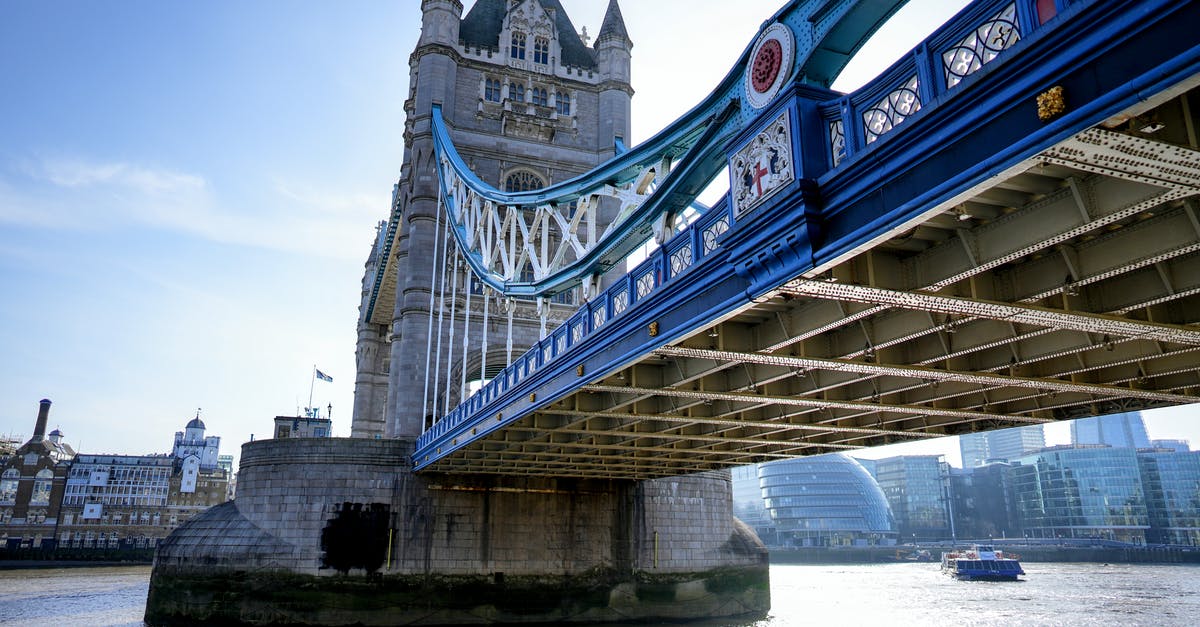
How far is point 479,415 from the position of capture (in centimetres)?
2116

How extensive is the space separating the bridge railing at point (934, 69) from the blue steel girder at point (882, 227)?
0.10 ft

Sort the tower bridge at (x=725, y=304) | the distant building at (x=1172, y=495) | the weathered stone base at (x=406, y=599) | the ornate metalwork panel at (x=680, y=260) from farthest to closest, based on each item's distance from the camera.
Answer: the distant building at (x=1172, y=495), the weathered stone base at (x=406, y=599), the ornate metalwork panel at (x=680, y=260), the tower bridge at (x=725, y=304)

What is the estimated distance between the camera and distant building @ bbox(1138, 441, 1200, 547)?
10538 centimetres

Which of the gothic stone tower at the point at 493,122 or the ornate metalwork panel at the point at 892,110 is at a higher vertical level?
the gothic stone tower at the point at 493,122

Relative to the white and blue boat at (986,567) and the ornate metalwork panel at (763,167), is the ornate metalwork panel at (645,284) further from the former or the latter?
the white and blue boat at (986,567)

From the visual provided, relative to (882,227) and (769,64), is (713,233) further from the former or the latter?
(882,227)

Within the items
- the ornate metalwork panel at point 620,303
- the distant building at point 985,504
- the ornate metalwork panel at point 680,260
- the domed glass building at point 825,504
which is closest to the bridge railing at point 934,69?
the ornate metalwork panel at point 680,260

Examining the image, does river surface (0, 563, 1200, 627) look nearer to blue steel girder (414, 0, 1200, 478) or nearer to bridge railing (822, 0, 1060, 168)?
blue steel girder (414, 0, 1200, 478)

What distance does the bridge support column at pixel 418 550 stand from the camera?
90.6 feet

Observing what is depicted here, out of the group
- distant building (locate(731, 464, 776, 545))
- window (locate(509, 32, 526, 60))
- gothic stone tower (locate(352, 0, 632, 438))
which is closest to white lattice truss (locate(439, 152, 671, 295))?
gothic stone tower (locate(352, 0, 632, 438))

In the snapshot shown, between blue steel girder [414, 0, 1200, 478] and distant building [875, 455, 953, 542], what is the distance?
12876 cm

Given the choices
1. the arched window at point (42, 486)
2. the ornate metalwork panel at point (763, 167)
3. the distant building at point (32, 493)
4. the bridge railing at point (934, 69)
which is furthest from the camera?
the arched window at point (42, 486)

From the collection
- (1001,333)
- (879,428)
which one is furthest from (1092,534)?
(1001,333)

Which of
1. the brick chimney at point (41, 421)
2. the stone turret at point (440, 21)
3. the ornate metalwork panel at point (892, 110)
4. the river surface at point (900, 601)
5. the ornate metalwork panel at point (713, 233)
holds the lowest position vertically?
the river surface at point (900, 601)
